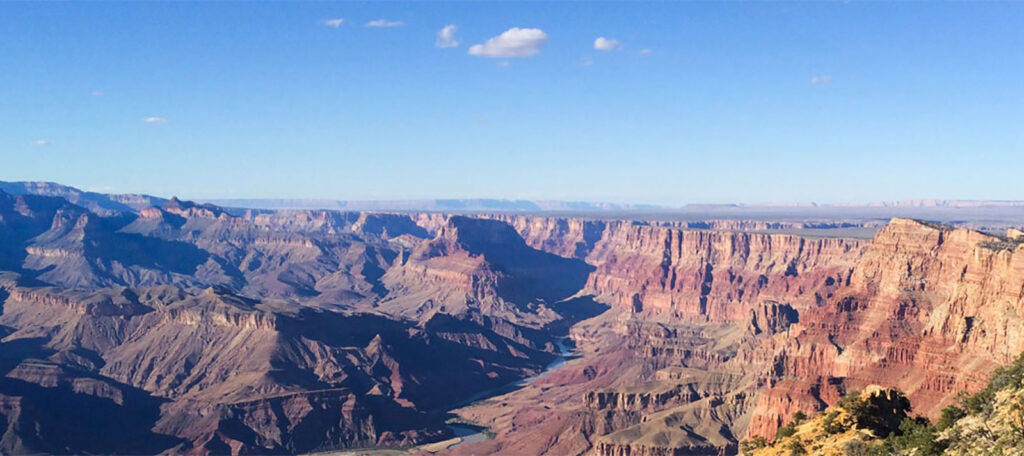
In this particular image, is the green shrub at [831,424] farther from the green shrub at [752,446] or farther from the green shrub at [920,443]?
the green shrub at [920,443]

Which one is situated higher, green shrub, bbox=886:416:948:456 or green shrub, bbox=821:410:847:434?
green shrub, bbox=886:416:948:456

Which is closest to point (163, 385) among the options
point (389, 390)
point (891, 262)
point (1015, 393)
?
point (389, 390)

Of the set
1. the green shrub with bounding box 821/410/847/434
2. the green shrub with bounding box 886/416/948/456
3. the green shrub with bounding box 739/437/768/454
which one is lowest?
the green shrub with bounding box 739/437/768/454

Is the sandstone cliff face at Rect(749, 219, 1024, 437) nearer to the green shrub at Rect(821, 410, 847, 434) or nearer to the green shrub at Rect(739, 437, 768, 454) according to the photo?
the green shrub at Rect(739, 437, 768, 454)

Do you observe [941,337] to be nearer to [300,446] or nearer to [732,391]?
[732,391]

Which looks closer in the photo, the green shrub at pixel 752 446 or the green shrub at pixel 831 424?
the green shrub at pixel 831 424

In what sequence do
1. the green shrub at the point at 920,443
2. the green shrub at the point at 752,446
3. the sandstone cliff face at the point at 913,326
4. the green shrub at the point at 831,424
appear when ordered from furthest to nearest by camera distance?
1. the sandstone cliff face at the point at 913,326
2. the green shrub at the point at 752,446
3. the green shrub at the point at 831,424
4. the green shrub at the point at 920,443

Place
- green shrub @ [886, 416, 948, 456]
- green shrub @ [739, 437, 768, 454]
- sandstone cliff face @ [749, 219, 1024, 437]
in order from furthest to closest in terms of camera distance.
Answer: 1. sandstone cliff face @ [749, 219, 1024, 437]
2. green shrub @ [739, 437, 768, 454]
3. green shrub @ [886, 416, 948, 456]

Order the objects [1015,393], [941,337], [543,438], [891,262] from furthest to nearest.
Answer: [543,438]
[891,262]
[941,337]
[1015,393]

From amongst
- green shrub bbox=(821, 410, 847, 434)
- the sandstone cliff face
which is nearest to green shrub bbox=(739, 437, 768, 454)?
green shrub bbox=(821, 410, 847, 434)

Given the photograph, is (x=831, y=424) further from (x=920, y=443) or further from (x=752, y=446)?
(x=920, y=443)

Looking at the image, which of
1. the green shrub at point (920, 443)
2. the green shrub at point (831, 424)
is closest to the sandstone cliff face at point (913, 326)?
the green shrub at point (831, 424)
